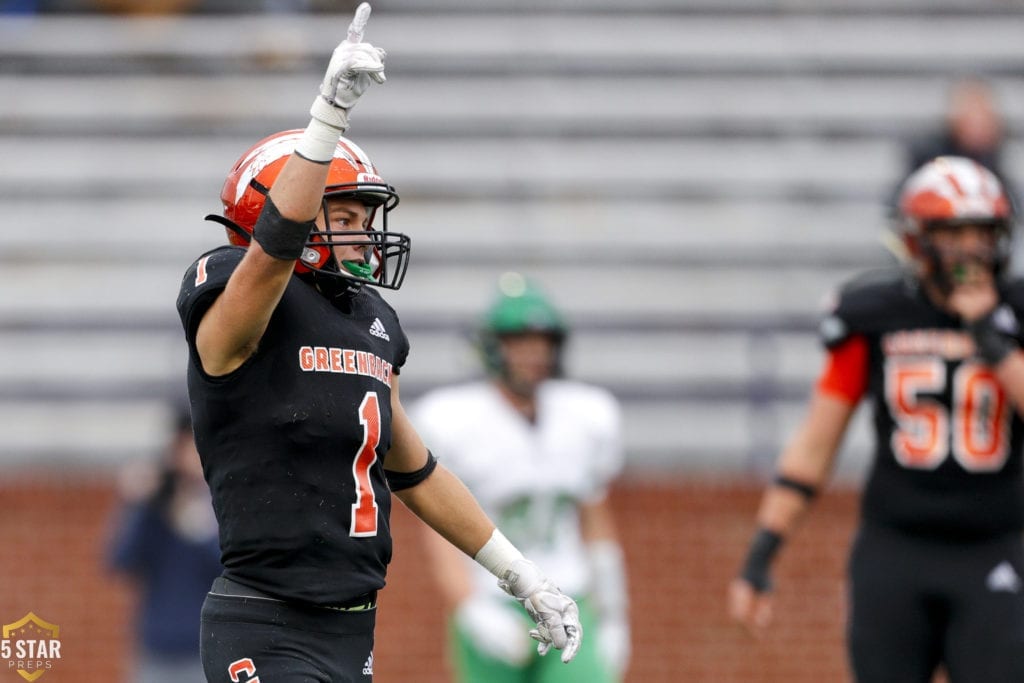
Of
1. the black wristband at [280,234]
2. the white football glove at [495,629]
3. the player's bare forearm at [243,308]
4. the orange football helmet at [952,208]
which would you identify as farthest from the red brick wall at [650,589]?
the black wristband at [280,234]

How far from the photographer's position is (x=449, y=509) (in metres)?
3.74

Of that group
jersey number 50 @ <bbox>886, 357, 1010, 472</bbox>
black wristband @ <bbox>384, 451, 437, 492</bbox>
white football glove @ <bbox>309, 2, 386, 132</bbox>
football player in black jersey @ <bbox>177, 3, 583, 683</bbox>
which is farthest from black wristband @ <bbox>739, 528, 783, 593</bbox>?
white football glove @ <bbox>309, 2, 386, 132</bbox>

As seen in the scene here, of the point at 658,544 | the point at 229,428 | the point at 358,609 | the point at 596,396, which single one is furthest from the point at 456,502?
the point at 658,544

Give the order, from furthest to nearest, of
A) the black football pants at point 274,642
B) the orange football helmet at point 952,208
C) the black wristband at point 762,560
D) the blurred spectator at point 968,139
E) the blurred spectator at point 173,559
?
the blurred spectator at point 968,139 < the blurred spectator at point 173,559 < the black wristband at point 762,560 < the orange football helmet at point 952,208 < the black football pants at point 274,642

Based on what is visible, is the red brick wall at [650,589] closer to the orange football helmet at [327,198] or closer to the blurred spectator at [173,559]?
the blurred spectator at [173,559]

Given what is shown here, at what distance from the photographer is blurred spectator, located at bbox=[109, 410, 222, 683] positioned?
7145 mm

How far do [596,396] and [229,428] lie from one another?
3364 millimetres

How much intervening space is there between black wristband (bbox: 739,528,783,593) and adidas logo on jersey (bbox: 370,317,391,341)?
2124mm

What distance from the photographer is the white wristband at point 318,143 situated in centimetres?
308

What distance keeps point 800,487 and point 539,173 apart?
4721 millimetres

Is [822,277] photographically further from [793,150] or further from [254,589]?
[254,589]

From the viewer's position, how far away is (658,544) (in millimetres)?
8117

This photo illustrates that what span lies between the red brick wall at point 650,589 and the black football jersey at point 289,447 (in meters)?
4.61

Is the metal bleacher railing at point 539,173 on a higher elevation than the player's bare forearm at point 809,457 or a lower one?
higher
